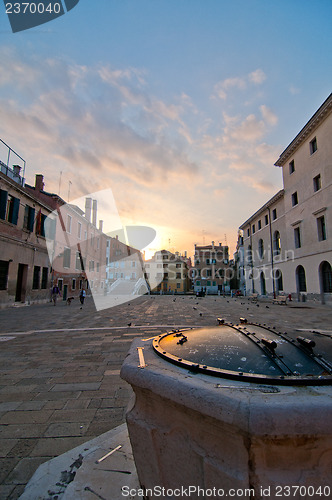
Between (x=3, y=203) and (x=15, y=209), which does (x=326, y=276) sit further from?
(x=3, y=203)

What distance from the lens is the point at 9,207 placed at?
16.3m

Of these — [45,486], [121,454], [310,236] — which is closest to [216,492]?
[121,454]

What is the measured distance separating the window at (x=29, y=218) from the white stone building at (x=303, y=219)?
21494 mm

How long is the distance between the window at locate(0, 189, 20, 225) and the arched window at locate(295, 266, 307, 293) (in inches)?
905

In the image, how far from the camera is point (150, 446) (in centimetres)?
155

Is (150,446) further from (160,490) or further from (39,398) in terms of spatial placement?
(39,398)

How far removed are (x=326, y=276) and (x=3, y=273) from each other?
2259cm

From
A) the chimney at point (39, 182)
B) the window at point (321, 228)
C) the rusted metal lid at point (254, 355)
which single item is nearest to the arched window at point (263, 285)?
the window at point (321, 228)

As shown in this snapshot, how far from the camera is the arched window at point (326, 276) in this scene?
18.5 meters

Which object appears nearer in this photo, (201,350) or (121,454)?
(201,350)

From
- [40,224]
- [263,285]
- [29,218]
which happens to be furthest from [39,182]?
[263,285]

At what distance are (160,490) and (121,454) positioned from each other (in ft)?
2.74

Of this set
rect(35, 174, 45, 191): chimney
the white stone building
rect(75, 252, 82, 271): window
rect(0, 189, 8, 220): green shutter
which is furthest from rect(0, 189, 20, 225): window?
the white stone building

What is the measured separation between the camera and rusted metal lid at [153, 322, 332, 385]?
1.46 meters
